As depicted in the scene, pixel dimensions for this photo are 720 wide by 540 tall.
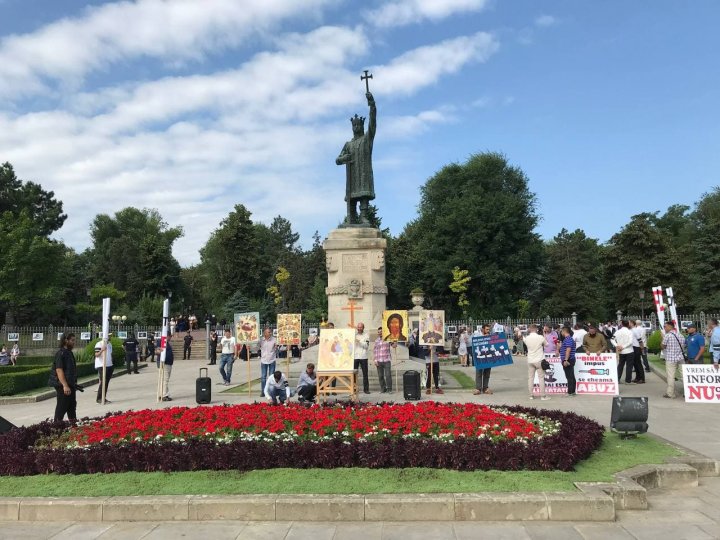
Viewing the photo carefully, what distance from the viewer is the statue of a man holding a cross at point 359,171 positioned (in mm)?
20141

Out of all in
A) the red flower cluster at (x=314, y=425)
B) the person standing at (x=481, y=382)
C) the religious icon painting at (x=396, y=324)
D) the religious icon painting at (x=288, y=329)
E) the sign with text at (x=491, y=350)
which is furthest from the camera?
the religious icon painting at (x=288, y=329)

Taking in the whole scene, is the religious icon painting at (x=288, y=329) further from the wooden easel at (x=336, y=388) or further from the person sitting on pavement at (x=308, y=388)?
the wooden easel at (x=336, y=388)

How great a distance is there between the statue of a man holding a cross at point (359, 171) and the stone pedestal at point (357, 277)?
43.7 inches

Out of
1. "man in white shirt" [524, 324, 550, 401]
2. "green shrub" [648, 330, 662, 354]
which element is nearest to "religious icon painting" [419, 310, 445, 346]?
"man in white shirt" [524, 324, 550, 401]

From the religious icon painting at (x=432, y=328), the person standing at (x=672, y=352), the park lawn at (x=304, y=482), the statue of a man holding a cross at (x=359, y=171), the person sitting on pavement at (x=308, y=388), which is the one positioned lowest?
the park lawn at (x=304, y=482)

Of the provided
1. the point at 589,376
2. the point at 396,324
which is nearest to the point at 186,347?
the point at 396,324

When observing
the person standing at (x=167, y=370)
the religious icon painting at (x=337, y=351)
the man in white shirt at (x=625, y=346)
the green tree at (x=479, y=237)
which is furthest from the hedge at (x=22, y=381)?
the green tree at (x=479, y=237)

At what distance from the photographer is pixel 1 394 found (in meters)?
18.2

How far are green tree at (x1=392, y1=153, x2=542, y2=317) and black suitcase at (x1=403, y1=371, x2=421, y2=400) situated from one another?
35407 millimetres

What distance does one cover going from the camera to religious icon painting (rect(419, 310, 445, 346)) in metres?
16.5

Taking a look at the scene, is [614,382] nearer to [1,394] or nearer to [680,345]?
[680,345]

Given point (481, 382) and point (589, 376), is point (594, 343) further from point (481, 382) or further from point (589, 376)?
point (481, 382)

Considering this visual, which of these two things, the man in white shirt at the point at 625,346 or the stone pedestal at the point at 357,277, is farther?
the stone pedestal at the point at 357,277

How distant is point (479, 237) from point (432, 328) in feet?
109
